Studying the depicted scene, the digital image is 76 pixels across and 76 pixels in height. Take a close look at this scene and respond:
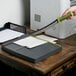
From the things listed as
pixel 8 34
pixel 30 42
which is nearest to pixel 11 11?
pixel 8 34

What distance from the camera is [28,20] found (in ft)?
5.86

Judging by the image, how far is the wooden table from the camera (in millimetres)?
1097

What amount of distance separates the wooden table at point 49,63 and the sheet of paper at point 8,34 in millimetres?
173

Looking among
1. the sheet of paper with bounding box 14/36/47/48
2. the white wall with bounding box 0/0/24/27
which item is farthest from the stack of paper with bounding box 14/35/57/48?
the white wall with bounding box 0/0/24/27

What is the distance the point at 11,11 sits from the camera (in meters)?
1.64

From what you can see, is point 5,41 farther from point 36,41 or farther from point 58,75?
point 58,75

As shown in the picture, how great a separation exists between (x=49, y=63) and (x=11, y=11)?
0.66 metres

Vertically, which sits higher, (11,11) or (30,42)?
(11,11)

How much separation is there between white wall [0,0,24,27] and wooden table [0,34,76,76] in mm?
405

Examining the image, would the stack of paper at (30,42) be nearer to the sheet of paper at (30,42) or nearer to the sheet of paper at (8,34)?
the sheet of paper at (30,42)

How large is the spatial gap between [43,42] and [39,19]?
0.31m

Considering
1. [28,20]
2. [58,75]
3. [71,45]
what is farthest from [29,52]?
[28,20]

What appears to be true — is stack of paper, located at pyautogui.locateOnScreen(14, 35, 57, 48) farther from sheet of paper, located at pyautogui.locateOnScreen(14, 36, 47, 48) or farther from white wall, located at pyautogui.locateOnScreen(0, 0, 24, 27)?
white wall, located at pyautogui.locateOnScreen(0, 0, 24, 27)

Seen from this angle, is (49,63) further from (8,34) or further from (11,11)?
(11,11)
